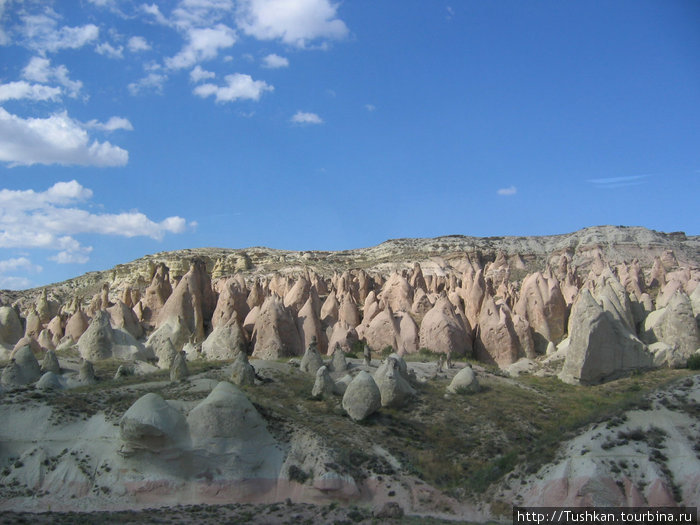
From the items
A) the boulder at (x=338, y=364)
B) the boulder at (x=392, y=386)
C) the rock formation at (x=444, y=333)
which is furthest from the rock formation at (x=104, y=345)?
the boulder at (x=392, y=386)

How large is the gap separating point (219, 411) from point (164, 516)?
3.39 metres

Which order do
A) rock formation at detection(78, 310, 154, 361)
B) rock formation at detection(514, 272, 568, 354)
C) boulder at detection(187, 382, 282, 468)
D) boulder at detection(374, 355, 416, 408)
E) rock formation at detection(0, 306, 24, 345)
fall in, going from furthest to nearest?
Answer: rock formation at detection(0, 306, 24, 345)
rock formation at detection(514, 272, 568, 354)
rock formation at detection(78, 310, 154, 361)
boulder at detection(374, 355, 416, 408)
boulder at detection(187, 382, 282, 468)

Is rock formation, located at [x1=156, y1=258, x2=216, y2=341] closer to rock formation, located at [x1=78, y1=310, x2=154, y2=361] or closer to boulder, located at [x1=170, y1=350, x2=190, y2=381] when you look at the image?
rock formation, located at [x1=78, y1=310, x2=154, y2=361]

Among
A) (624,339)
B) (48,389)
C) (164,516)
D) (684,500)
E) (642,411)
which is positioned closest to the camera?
(684,500)

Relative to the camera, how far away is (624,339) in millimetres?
26859

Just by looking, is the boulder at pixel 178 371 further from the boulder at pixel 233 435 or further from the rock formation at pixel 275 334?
the rock formation at pixel 275 334

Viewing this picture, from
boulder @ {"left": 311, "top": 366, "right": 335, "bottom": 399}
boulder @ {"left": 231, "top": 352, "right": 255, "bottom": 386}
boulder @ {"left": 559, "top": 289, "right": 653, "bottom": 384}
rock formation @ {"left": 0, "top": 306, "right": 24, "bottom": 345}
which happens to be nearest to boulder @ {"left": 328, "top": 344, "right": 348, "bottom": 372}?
boulder @ {"left": 311, "top": 366, "right": 335, "bottom": 399}

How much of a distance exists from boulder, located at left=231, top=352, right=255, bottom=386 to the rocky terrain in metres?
0.09

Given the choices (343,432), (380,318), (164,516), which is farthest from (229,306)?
(164,516)

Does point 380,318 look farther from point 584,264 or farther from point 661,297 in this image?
point 584,264

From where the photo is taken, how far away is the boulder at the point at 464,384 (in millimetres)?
24594

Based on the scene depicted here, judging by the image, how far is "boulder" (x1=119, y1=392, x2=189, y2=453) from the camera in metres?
16.7

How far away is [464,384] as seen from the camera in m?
24.7

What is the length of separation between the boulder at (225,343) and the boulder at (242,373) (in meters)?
8.21
